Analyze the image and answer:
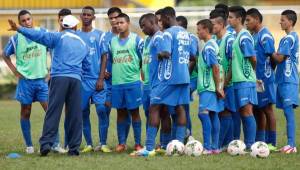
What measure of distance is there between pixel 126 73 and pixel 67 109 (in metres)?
1.30

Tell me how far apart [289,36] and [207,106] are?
1.80 metres

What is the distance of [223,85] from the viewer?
14273mm

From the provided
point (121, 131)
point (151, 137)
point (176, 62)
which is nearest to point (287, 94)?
point (176, 62)

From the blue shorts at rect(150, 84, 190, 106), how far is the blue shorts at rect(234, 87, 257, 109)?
0.89 m

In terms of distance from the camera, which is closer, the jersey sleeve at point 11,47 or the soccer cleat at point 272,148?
the soccer cleat at point 272,148

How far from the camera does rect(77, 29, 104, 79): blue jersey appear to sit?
15148 mm

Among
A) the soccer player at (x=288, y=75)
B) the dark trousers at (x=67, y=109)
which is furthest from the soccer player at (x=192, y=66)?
the dark trousers at (x=67, y=109)

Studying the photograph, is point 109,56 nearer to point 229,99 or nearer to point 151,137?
point 151,137

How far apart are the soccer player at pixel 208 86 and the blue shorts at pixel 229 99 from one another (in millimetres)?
411

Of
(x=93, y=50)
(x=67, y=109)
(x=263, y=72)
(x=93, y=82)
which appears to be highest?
(x=93, y=50)

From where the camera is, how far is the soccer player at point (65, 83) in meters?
13.9

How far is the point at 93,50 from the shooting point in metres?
15.2

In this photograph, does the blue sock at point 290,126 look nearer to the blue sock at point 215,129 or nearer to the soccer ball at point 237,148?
the soccer ball at point 237,148

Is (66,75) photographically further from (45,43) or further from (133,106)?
(133,106)
